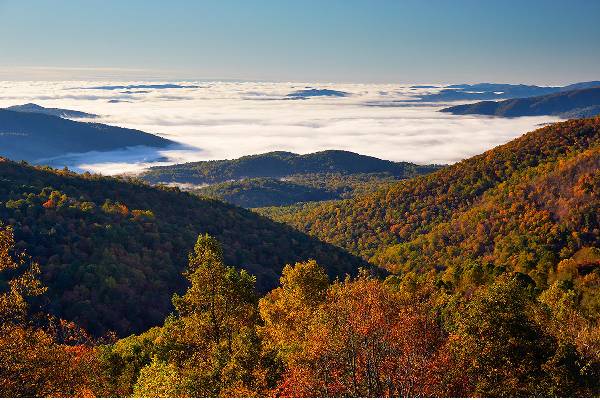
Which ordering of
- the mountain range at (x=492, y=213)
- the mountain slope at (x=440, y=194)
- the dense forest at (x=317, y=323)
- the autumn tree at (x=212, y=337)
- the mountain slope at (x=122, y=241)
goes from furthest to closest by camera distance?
1. the mountain slope at (x=440, y=194)
2. the mountain range at (x=492, y=213)
3. the mountain slope at (x=122, y=241)
4. the autumn tree at (x=212, y=337)
5. the dense forest at (x=317, y=323)

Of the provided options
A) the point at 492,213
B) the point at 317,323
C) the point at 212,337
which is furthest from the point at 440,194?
the point at 317,323

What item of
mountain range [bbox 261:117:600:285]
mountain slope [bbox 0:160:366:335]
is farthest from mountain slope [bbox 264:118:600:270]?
mountain slope [bbox 0:160:366:335]

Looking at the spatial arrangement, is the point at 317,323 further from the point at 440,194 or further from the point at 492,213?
the point at 440,194

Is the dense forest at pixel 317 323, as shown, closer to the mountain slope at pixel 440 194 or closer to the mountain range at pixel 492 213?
the mountain range at pixel 492 213

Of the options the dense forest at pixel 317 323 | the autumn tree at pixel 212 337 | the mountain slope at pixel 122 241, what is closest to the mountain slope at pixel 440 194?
the dense forest at pixel 317 323

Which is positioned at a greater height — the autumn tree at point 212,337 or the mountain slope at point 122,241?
the autumn tree at point 212,337

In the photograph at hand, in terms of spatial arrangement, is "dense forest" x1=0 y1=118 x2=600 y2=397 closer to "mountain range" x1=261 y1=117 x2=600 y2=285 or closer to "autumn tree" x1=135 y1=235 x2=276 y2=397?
"autumn tree" x1=135 y1=235 x2=276 y2=397
